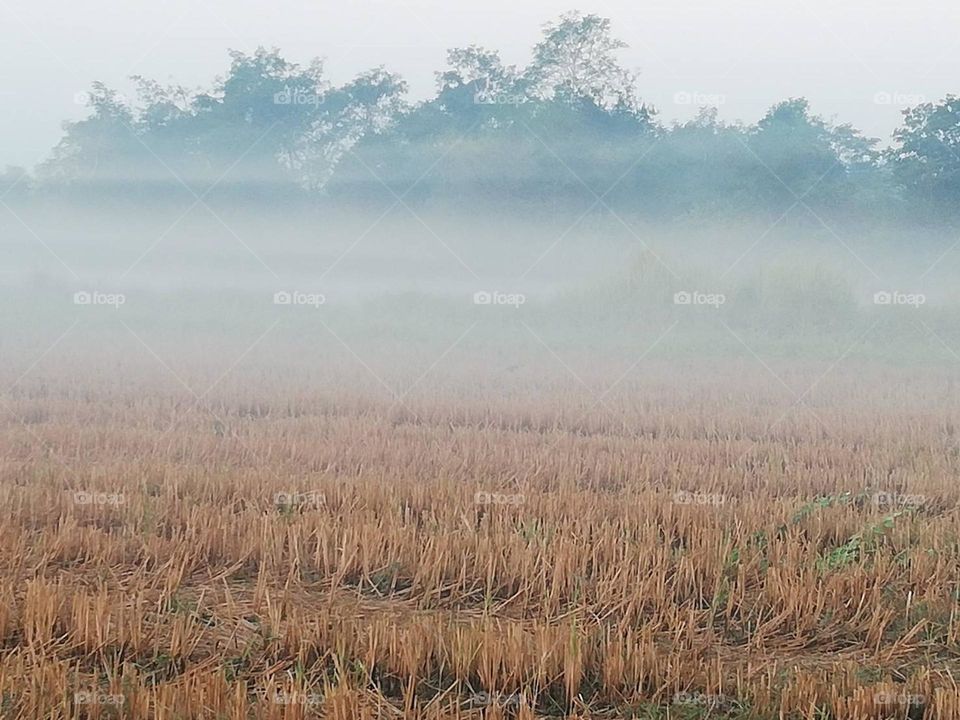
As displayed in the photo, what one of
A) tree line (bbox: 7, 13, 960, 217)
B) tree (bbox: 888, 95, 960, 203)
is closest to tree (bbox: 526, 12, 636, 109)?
tree line (bbox: 7, 13, 960, 217)

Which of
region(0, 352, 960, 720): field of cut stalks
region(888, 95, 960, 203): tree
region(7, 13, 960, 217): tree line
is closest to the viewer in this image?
region(0, 352, 960, 720): field of cut stalks

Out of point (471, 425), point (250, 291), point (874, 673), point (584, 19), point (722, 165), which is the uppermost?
point (584, 19)

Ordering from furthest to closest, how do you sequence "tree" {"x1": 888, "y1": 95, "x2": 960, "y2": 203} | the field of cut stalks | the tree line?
"tree" {"x1": 888, "y1": 95, "x2": 960, "y2": 203}
the tree line
the field of cut stalks

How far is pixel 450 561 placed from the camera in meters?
3.95

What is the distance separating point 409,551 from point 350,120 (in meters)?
5.23

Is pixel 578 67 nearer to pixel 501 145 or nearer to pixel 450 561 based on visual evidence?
pixel 501 145

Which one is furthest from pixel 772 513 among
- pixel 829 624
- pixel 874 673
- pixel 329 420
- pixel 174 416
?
pixel 174 416

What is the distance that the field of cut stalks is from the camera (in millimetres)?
3027

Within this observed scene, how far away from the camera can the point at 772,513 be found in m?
4.77

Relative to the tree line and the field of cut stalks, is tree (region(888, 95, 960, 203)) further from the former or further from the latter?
the field of cut stalks

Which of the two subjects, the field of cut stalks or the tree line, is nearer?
the field of cut stalks

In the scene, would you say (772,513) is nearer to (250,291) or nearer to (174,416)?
(174,416)

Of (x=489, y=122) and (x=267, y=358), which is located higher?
(x=489, y=122)

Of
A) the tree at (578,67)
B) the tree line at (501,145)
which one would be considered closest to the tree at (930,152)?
the tree line at (501,145)
